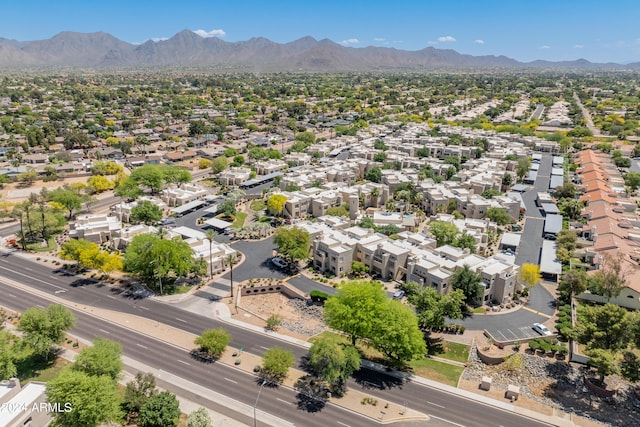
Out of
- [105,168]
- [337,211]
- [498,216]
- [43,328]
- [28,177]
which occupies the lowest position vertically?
[43,328]

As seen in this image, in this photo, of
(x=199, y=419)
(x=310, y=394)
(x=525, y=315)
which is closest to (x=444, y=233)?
(x=525, y=315)

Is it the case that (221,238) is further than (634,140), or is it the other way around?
(634,140)

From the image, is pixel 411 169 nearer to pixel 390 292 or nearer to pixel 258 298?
pixel 390 292

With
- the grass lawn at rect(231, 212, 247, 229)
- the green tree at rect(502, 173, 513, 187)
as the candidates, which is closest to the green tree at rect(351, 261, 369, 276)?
the grass lawn at rect(231, 212, 247, 229)

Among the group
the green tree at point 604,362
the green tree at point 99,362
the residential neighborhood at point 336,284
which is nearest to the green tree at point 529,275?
the residential neighborhood at point 336,284

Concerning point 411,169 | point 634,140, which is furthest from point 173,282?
point 634,140

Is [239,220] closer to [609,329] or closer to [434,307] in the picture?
[434,307]

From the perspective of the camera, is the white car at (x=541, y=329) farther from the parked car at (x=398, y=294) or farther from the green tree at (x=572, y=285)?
the parked car at (x=398, y=294)
